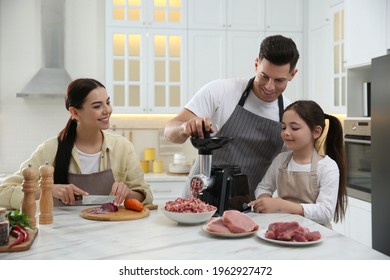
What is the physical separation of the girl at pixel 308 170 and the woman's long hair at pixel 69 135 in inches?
35.5

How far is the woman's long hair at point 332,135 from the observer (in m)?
2.06

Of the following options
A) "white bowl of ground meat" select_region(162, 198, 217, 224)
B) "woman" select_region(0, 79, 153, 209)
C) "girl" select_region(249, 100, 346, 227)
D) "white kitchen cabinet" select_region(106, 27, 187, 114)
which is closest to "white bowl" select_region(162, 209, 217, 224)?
"white bowl of ground meat" select_region(162, 198, 217, 224)

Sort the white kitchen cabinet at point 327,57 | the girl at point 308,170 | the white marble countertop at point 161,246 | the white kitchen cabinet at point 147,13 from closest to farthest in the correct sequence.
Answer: the white marble countertop at point 161,246 → the girl at point 308,170 → the white kitchen cabinet at point 327,57 → the white kitchen cabinet at point 147,13

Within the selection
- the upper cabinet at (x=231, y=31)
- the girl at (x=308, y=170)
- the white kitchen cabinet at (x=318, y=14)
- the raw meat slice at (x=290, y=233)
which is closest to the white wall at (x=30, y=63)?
the upper cabinet at (x=231, y=31)

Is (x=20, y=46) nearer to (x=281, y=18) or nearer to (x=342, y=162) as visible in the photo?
(x=281, y=18)

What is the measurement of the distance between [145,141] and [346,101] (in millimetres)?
1996

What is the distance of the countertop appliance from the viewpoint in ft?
9.66

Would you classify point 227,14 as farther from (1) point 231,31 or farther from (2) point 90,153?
(2) point 90,153

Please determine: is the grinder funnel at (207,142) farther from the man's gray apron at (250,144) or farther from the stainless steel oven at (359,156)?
the stainless steel oven at (359,156)

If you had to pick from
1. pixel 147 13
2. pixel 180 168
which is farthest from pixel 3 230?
pixel 147 13

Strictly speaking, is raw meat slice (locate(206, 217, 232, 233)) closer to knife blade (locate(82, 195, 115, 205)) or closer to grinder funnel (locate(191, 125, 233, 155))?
grinder funnel (locate(191, 125, 233, 155))

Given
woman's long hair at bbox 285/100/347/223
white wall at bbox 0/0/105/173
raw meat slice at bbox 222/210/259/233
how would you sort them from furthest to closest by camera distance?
white wall at bbox 0/0/105/173 → woman's long hair at bbox 285/100/347/223 → raw meat slice at bbox 222/210/259/233

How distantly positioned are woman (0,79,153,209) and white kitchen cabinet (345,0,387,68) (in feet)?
6.69
